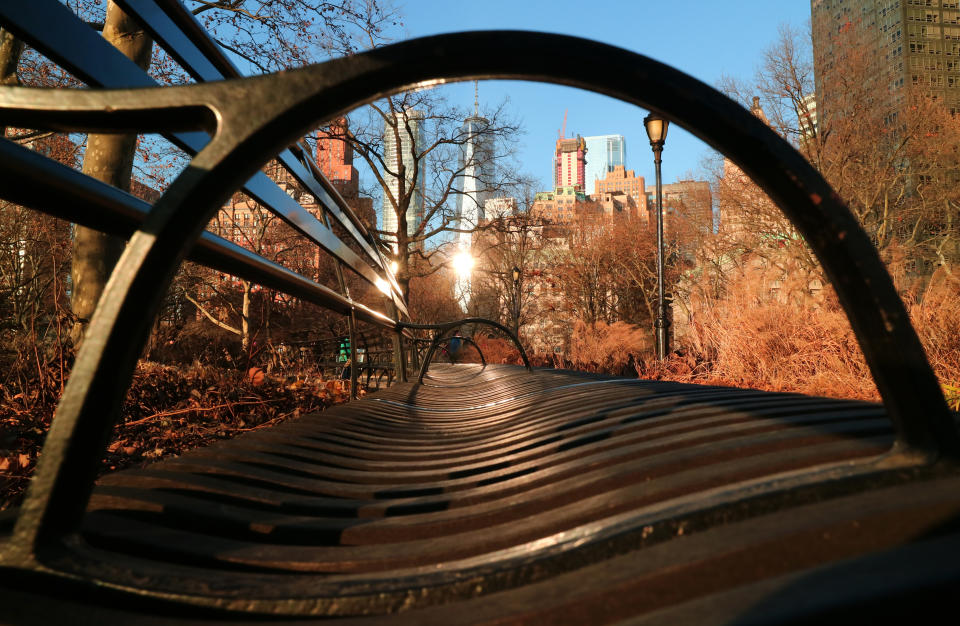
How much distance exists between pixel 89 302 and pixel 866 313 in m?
6.08

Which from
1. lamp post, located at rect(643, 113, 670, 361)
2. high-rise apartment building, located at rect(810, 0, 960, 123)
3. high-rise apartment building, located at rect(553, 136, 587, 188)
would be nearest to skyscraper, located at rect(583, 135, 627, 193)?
high-rise apartment building, located at rect(553, 136, 587, 188)

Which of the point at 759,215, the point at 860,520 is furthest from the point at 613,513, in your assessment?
the point at 759,215

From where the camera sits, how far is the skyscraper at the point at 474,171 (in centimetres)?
1845

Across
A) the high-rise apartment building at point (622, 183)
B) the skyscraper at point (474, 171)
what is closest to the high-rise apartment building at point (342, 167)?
the skyscraper at point (474, 171)

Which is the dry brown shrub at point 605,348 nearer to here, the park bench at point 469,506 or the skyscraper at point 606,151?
the park bench at point 469,506

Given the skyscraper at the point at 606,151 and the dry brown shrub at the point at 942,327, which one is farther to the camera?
the skyscraper at the point at 606,151

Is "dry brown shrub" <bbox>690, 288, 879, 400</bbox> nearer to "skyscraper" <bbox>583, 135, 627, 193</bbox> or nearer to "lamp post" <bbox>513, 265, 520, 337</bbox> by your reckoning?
"lamp post" <bbox>513, 265, 520, 337</bbox>

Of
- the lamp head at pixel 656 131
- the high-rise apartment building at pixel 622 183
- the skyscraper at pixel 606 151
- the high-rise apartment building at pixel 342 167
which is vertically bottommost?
the lamp head at pixel 656 131

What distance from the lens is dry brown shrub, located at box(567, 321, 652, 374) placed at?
12.6 m

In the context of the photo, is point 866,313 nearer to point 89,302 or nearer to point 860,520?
point 860,520

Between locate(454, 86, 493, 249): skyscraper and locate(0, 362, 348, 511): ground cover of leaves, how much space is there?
52.8 ft

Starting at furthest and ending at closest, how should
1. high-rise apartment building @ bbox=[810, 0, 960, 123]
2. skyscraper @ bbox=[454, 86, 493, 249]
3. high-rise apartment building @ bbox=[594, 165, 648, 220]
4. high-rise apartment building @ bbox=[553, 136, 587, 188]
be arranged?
high-rise apartment building @ bbox=[553, 136, 587, 188] < high-rise apartment building @ bbox=[594, 165, 648, 220] < high-rise apartment building @ bbox=[810, 0, 960, 123] < skyscraper @ bbox=[454, 86, 493, 249]

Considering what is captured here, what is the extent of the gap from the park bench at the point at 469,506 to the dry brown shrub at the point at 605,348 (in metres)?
11.3

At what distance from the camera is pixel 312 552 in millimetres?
709
